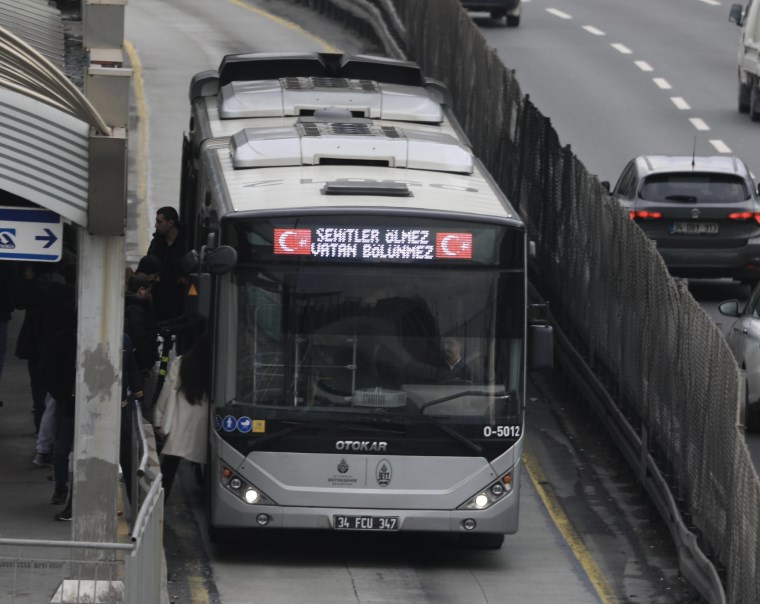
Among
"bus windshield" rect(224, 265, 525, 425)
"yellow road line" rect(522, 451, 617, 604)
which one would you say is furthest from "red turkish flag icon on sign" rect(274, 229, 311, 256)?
"yellow road line" rect(522, 451, 617, 604)

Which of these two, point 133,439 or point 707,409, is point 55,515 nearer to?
point 133,439

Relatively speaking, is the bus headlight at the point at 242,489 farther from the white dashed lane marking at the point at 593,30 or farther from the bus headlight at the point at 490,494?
the white dashed lane marking at the point at 593,30

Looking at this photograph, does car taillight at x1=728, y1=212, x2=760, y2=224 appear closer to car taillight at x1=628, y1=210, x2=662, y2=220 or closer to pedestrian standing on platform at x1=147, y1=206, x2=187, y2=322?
car taillight at x1=628, y1=210, x2=662, y2=220

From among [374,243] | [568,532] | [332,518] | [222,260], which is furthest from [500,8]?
[332,518]

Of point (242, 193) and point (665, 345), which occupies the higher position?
point (242, 193)

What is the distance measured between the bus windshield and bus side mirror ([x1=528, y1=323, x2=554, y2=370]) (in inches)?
6.1

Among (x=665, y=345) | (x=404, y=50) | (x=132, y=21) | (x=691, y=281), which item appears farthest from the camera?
(x=132, y=21)

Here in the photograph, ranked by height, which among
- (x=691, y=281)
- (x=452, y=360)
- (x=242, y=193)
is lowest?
(x=691, y=281)

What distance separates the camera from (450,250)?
14219mm

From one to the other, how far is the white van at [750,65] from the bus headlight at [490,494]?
22.5 metres

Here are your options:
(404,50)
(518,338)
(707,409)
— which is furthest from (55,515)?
(404,50)

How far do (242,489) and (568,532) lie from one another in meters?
3.25

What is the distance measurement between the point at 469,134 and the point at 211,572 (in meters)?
16.1

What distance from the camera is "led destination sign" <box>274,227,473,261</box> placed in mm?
14078
